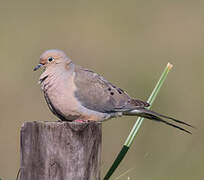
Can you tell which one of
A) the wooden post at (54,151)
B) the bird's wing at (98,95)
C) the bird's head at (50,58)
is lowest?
the wooden post at (54,151)

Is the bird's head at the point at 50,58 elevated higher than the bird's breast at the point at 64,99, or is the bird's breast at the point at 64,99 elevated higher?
the bird's head at the point at 50,58

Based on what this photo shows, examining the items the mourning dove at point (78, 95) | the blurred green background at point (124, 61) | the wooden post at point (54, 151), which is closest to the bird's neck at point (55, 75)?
the mourning dove at point (78, 95)

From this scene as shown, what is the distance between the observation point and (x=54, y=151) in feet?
12.4

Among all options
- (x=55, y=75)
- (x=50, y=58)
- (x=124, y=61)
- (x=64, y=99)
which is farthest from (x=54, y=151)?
(x=124, y=61)

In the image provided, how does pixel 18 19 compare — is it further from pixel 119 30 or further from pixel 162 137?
pixel 162 137

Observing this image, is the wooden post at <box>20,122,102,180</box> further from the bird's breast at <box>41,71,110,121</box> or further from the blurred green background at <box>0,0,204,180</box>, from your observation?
the blurred green background at <box>0,0,204,180</box>

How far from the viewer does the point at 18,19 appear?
38.4 feet

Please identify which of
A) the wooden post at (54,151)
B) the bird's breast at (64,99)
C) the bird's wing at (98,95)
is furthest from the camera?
the bird's wing at (98,95)

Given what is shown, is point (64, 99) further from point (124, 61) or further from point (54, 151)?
point (124, 61)

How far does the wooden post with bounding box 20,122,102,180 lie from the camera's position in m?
3.79

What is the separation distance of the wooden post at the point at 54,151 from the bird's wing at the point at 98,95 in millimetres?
1608

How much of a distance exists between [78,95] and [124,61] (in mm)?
4986

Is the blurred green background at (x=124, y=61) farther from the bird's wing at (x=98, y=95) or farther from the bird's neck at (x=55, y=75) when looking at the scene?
the bird's neck at (x=55, y=75)

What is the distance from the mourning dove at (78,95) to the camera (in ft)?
17.5
